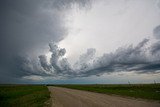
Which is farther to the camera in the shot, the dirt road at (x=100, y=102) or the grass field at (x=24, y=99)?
the grass field at (x=24, y=99)

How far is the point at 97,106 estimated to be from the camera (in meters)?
17.8

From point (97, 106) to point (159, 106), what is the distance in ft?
20.6

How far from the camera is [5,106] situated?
22359 millimetres

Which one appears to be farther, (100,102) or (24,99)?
(24,99)

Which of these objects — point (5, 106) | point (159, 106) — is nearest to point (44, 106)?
point (5, 106)

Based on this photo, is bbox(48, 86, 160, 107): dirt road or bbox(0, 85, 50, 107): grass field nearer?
bbox(48, 86, 160, 107): dirt road

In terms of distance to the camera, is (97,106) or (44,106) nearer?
(97,106)

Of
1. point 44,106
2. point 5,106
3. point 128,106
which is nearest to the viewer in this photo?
point 128,106

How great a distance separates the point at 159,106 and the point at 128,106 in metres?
3.20

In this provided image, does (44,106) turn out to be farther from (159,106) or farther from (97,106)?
(159,106)

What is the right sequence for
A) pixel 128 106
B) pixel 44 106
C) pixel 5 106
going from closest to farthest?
pixel 128 106
pixel 44 106
pixel 5 106

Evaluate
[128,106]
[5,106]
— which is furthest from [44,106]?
[128,106]

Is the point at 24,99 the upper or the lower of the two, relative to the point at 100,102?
upper

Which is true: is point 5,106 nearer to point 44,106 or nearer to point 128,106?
point 44,106
